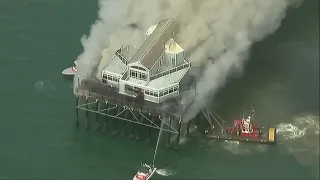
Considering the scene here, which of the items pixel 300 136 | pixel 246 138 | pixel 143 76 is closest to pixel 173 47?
pixel 143 76

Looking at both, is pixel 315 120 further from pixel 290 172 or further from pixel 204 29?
pixel 204 29

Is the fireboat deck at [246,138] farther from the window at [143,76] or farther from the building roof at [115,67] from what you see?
the building roof at [115,67]

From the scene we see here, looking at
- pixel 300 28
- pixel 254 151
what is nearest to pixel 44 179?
pixel 254 151

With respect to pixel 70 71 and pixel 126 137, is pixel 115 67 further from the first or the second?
pixel 70 71

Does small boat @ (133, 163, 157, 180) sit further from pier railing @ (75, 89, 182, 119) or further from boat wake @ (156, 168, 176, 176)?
pier railing @ (75, 89, 182, 119)

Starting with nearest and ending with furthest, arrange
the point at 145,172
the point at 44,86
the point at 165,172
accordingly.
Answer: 1. the point at 145,172
2. the point at 165,172
3. the point at 44,86

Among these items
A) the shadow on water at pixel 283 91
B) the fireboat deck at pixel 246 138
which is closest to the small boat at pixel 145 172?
the fireboat deck at pixel 246 138

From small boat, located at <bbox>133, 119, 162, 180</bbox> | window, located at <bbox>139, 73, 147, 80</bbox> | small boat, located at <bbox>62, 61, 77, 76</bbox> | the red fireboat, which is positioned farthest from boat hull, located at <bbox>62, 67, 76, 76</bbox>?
the red fireboat

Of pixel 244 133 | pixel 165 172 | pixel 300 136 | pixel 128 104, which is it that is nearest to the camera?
pixel 165 172
